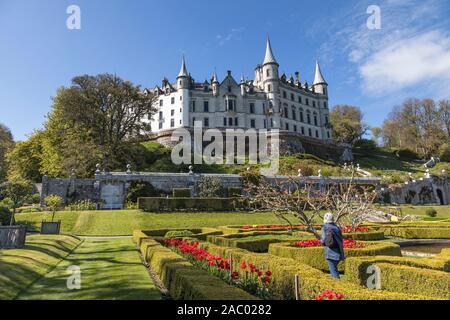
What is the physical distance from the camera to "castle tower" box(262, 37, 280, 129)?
245 ft

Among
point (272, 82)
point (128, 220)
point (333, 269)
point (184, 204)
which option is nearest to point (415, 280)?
point (333, 269)

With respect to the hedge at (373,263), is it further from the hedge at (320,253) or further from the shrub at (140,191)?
the shrub at (140,191)

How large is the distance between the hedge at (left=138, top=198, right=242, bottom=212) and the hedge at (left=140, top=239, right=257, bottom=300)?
23.0 m

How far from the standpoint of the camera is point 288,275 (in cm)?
743

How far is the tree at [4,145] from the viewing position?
5706 cm

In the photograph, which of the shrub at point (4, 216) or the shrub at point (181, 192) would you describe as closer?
the shrub at point (4, 216)

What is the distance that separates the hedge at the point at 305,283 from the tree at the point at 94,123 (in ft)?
131

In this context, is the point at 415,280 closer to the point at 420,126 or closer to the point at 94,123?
the point at 94,123

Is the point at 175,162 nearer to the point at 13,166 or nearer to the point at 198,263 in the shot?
the point at 13,166

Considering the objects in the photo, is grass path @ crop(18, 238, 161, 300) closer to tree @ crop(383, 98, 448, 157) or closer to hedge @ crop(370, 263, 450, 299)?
hedge @ crop(370, 263, 450, 299)

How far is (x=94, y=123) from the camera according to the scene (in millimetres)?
48531

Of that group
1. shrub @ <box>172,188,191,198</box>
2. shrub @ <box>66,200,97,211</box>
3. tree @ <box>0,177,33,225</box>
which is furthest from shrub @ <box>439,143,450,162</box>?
tree @ <box>0,177,33,225</box>

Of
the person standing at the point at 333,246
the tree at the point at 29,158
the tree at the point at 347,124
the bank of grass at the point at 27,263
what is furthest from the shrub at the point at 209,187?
the tree at the point at 347,124
